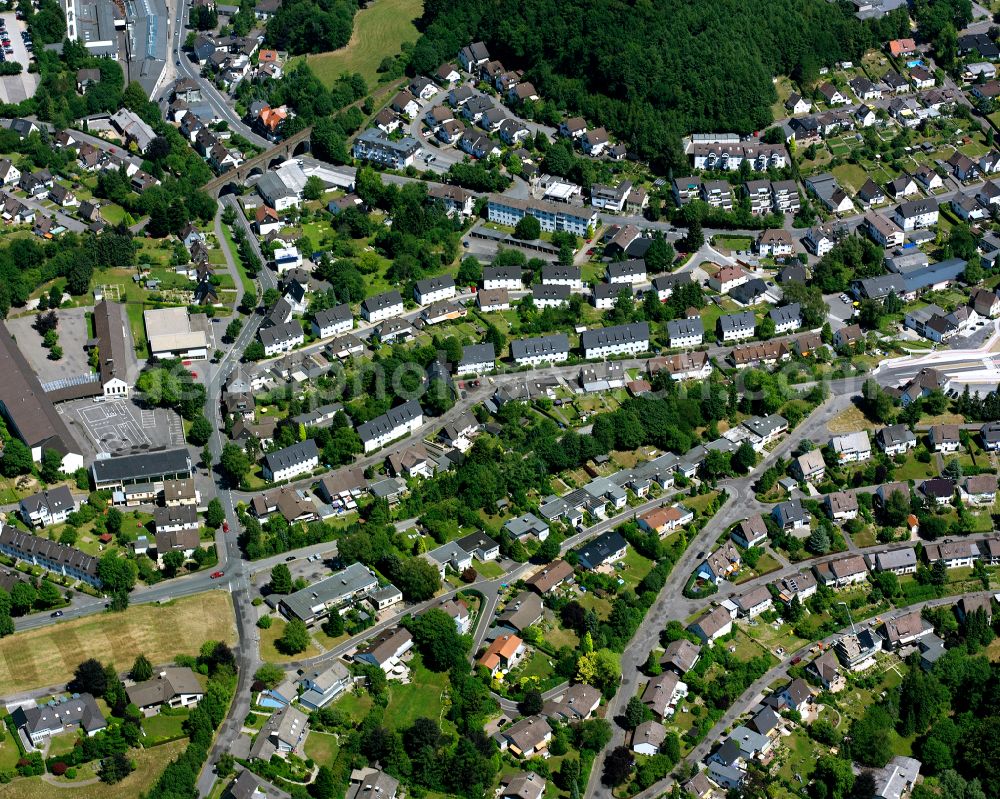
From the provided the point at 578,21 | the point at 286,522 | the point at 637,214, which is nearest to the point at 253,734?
the point at 286,522

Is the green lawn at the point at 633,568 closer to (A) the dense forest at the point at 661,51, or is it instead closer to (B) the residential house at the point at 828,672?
(B) the residential house at the point at 828,672

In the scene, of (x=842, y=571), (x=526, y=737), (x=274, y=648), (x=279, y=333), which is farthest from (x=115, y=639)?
(x=842, y=571)

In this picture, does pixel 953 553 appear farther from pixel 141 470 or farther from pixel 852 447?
pixel 141 470

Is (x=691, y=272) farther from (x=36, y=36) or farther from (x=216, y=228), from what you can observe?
(x=36, y=36)

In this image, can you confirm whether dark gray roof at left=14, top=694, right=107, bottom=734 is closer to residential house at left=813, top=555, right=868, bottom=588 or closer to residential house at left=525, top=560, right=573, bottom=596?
residential house at left=525, top=560, right=573, bottom=596

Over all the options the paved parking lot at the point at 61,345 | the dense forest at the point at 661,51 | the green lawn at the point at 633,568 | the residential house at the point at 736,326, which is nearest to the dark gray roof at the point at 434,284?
the residential house at the point at 736,326

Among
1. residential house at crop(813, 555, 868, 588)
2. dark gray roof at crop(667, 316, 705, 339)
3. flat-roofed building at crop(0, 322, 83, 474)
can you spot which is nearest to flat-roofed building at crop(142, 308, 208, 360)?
flat-roofed building at crop(0, 322, 83, 474)
